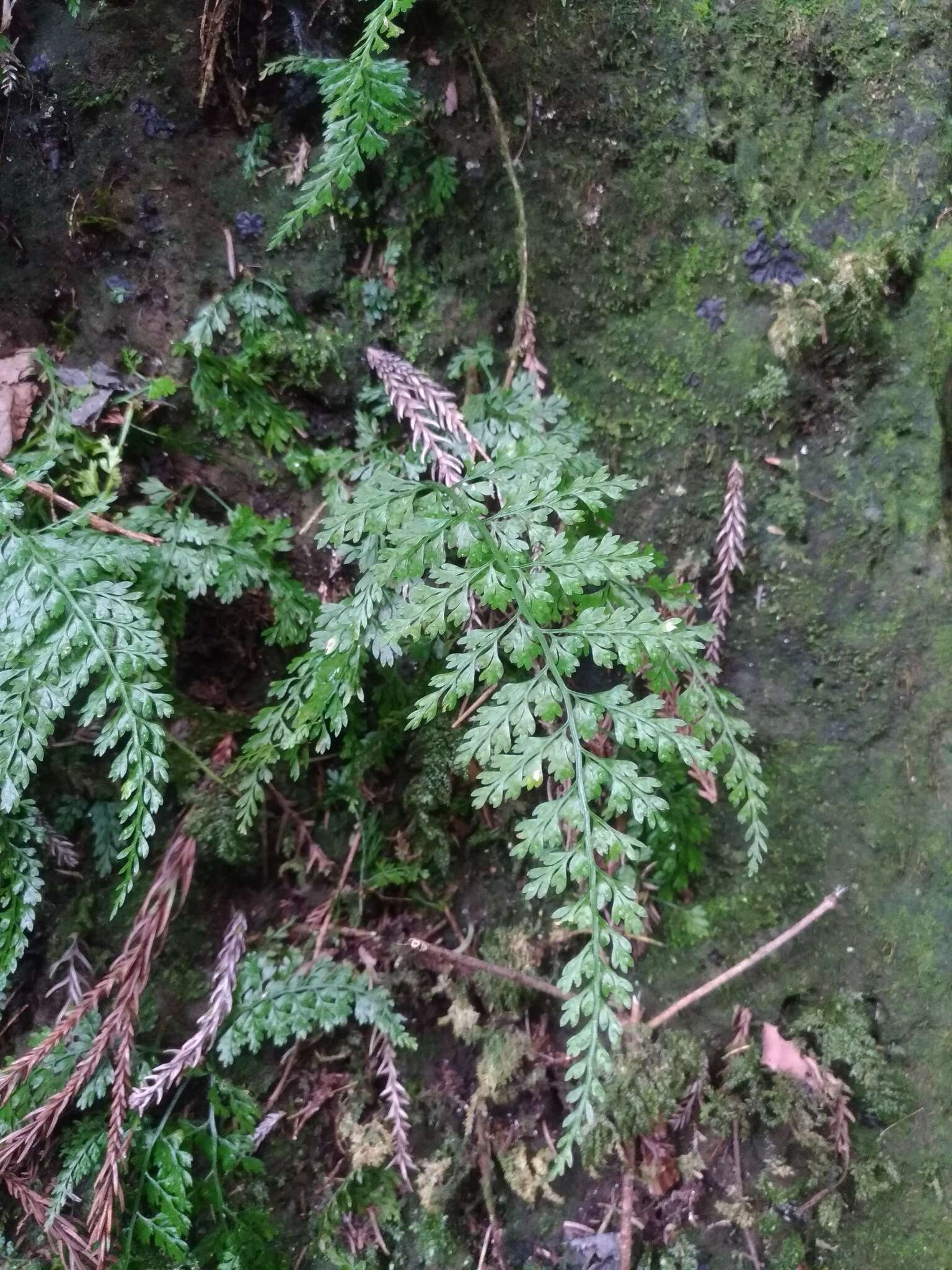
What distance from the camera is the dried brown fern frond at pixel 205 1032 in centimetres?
273

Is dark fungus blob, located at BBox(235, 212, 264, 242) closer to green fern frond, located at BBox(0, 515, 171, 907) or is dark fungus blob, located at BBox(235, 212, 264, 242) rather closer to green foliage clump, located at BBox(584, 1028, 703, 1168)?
green fern frond, located at BBox(0, 515, 171, 907)

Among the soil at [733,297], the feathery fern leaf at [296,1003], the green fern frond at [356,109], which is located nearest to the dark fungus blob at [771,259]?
the soil at [733,297]

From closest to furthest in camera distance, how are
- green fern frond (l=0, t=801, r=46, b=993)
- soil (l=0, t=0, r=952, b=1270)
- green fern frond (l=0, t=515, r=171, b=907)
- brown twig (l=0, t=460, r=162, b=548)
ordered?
green fern frond (l=0, t=515, r=171, b=907) → green fern frond (l=0, t=801, r=46, b=993) → brown twig (l=0, t=460, r=162, b=548) → soil (l=0, t=0, r=952, b=1270)

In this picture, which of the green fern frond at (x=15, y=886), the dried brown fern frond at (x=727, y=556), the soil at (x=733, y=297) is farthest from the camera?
the dried brown fern frond at (x=727, y=556)

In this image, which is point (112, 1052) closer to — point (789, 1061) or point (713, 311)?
point (789, 1061)

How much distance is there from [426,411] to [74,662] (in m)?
1.43

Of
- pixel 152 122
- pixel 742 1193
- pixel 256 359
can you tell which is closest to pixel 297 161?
pixel 152 122

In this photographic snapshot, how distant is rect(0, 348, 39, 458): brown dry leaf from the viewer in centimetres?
284

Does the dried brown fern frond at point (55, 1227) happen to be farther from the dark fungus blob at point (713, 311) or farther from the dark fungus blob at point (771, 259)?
the dark fungus blob at point (771, 259)

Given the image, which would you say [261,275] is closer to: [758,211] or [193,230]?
[193,230]

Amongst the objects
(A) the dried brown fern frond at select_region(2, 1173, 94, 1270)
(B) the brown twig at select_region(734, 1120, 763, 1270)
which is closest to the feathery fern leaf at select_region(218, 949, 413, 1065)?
(A) the dried brown fern frond at select_region(2, 1173, 94, 1270)

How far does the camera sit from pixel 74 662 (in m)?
2.47

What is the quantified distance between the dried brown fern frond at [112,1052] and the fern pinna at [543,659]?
0.57 meters

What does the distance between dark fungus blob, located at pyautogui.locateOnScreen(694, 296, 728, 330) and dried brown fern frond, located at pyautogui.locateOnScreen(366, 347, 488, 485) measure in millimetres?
973
